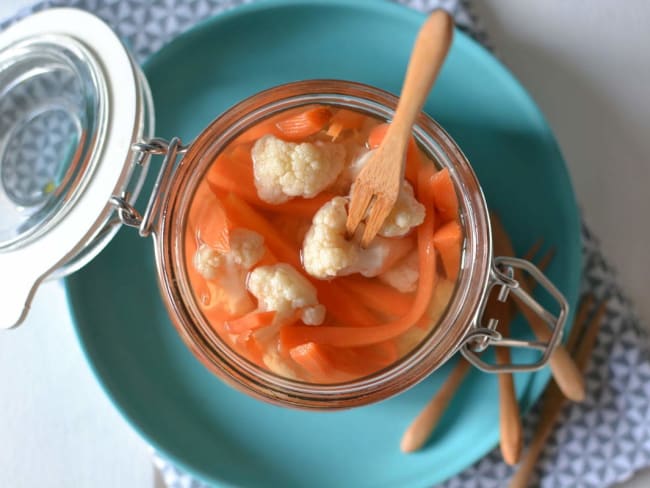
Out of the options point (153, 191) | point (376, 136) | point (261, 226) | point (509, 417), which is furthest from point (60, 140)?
point (509, 417)

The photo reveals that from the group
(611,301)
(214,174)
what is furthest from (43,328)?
(611,301)

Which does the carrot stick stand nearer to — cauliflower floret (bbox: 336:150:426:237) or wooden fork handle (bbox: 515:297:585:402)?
cauliflower floret (bbox: 336:150:426:237)

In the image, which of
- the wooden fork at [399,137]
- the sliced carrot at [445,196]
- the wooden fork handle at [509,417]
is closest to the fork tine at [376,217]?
the wooden fork at [399,137]

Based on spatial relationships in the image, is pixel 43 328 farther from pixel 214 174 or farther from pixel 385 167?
pixel 385 167

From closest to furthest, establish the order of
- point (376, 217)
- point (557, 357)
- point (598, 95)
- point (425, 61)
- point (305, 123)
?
point (425, 61), point (376, 217), point (305, 123), point (557, 357), point (598, 95)

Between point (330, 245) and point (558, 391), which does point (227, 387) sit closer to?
point (330, 245)

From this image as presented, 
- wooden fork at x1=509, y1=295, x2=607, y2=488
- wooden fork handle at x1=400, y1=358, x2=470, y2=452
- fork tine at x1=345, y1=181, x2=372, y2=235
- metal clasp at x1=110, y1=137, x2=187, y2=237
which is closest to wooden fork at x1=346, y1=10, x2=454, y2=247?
fork tine at x1=345, y1=181, x2=372, y2=235

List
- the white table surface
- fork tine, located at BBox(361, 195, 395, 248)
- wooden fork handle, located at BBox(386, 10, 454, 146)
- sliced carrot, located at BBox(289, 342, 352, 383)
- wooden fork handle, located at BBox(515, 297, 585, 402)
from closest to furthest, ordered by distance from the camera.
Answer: wooden fork handle, located at BBox(386, 10, 454, 146)
fork tine, located at BBox(361, 195, 395, 248)
sliced carrot, located at BBox(289, 342, 352, 383)
wooden fork handle, located at BBox(515, 297, 585, 402)
the white table surface
